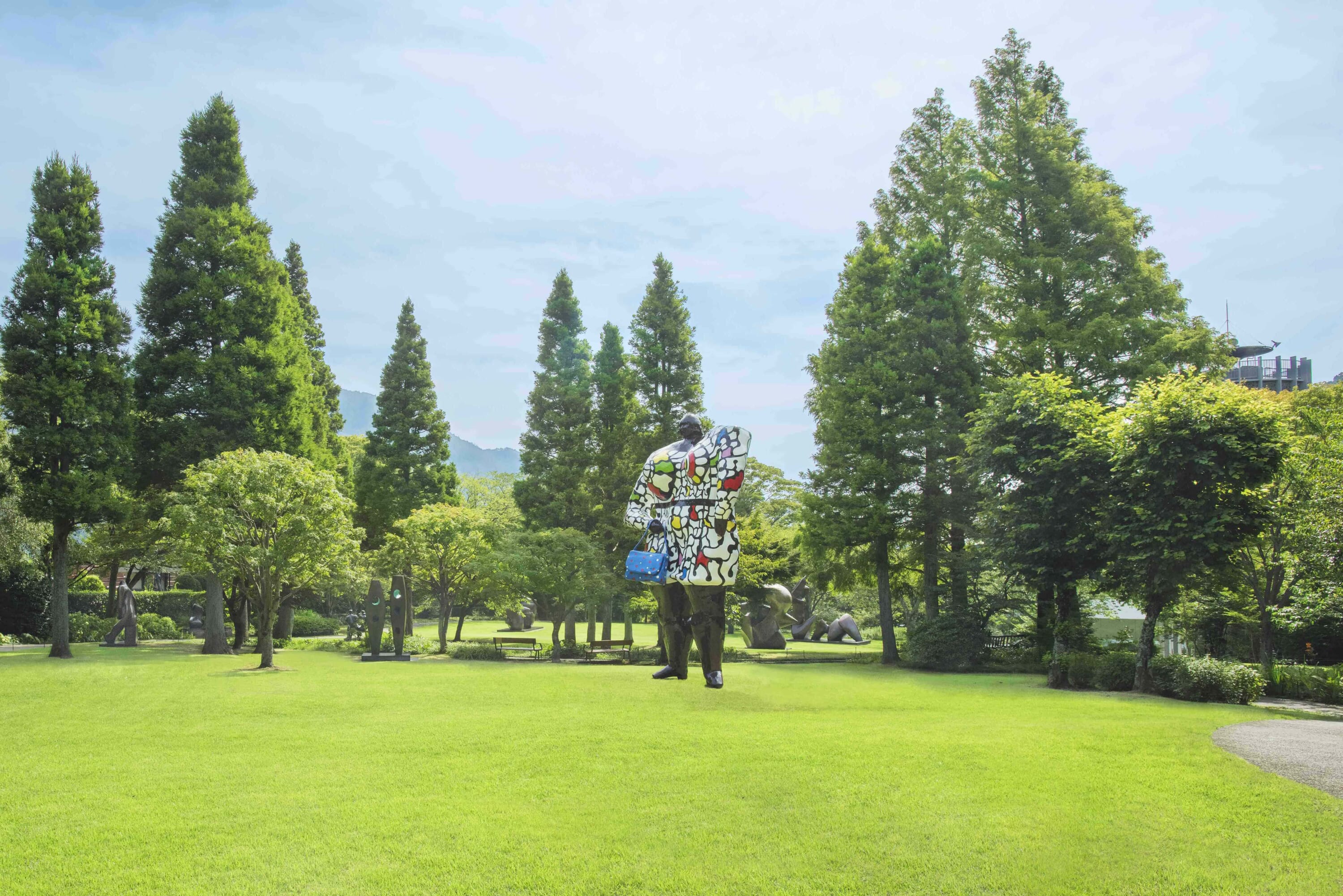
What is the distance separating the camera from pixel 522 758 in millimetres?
7289

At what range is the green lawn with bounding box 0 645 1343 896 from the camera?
5.01m

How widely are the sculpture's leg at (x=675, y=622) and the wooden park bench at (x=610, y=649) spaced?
27.6 ft

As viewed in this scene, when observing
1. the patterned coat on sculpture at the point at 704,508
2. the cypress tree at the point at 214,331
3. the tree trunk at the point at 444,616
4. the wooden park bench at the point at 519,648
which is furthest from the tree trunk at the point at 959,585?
the cypress tree at the point at 214,331

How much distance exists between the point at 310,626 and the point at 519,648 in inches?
439

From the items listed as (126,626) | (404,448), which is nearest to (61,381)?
(126,626)

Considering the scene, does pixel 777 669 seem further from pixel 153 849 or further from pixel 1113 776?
pixel 153 849

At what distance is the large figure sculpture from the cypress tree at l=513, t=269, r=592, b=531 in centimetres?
1227

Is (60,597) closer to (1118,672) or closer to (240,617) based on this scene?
(240,617)

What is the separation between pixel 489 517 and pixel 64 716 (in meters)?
17.2

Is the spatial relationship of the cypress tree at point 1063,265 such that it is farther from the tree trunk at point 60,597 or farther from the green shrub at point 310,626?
the green shrub at point 310,626

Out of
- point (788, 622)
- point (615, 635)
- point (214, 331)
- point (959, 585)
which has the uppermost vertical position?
point (214, 331)

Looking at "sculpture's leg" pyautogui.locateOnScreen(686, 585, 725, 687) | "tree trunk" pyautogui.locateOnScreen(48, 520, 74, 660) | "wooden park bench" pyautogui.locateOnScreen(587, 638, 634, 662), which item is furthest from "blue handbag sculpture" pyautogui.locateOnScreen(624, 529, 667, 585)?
"tree trunk" pyautogui.locateOnScreen(48, 520, 74, 660)

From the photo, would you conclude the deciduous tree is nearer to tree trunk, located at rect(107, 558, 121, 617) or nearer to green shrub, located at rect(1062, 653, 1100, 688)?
tree trunk, located at rect(107, 558, 121, 617)

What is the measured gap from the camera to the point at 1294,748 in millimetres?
7820
